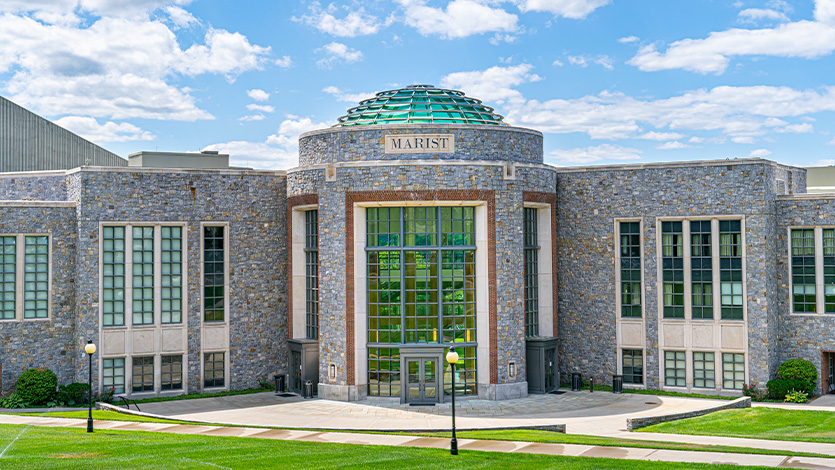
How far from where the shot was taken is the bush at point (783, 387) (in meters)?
35.0

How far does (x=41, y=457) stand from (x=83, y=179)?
681 inches

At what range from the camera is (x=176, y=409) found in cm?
3388

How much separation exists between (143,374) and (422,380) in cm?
1233

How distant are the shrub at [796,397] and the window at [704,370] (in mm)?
3097

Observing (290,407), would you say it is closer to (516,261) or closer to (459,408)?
(459,408)

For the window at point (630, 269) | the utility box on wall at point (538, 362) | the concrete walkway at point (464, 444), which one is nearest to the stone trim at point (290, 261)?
the concrete walkway at point (464, 444)

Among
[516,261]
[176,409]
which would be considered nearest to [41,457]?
[176,409]

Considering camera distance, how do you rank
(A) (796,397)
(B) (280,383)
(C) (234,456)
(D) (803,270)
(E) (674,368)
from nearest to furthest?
(C) (234,456) → (A) (796,397) → (D) (803,270) → (E) (674,368) → (B) (280,383)

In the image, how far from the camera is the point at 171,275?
37.1m

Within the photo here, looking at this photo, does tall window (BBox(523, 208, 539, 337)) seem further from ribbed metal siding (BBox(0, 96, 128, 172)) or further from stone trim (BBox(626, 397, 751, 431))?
ribbed metal siding (BBox(0, 96, 128, 172))

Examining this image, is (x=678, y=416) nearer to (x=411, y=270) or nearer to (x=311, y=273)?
(x=411, y=270)

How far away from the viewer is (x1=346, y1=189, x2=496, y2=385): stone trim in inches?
1389

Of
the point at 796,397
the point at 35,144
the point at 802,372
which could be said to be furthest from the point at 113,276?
the point at 802,372

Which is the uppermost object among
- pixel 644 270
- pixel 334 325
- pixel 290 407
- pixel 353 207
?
pixel 353 207
